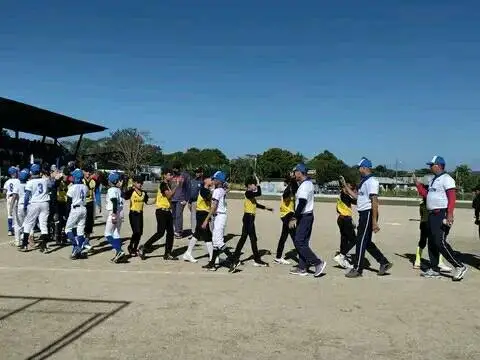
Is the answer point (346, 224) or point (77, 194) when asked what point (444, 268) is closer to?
point (346, 224)

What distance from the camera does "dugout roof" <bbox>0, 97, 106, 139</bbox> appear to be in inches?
1830

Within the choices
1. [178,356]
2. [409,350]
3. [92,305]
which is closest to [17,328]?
[92,305]

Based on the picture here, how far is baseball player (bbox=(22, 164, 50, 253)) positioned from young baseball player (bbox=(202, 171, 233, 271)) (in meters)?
3.81

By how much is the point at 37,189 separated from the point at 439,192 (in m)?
7.94

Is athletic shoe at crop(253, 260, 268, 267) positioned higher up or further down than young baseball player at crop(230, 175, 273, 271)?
further down

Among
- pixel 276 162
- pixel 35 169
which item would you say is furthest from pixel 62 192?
pixel 276 162

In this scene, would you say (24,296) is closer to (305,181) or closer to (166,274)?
(166,274)

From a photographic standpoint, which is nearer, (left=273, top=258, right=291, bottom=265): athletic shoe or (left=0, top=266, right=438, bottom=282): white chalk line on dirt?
(left=0, top=266, right=438, bottom=282): white chalk line on dirt

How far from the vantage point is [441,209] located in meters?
8.49

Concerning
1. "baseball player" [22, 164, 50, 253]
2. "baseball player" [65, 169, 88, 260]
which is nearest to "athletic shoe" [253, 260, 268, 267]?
"baseball player" [65, 169, 88, 260]

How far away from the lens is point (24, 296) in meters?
7.02

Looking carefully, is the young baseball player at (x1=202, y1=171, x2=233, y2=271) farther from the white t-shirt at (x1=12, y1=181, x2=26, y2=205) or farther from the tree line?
the tree line

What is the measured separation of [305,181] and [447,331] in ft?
12.1

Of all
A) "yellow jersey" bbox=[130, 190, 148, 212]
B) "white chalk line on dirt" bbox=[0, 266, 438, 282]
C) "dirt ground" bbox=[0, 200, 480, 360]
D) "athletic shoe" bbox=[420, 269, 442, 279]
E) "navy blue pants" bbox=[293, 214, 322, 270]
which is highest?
"yellow jersey" bbox=[130, 190, 148, 212]
